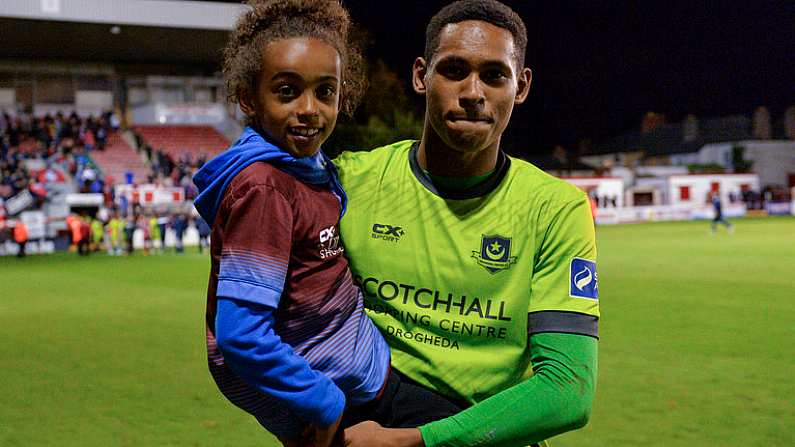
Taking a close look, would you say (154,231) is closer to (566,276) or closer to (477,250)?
(477,250)

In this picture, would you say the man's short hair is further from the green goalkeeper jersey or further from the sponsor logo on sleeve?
the sponsor logo on sleeve

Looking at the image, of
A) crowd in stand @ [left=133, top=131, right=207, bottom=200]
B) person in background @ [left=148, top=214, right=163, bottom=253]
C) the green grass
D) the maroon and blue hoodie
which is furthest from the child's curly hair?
crowd in stand @ [left=133, top=131, right=207, bottom=200]

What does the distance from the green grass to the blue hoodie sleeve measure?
4.06m

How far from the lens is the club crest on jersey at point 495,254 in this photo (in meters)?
2.21

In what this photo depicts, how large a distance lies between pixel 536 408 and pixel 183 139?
138 feet

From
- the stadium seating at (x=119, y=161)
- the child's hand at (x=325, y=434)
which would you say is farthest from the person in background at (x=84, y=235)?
the child's hand at (x=325, y=434)

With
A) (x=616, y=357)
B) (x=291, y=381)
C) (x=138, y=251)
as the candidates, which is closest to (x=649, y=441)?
(x=616, y=357)

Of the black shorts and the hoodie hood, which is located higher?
the hoodie hood

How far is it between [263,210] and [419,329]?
2.02 feet

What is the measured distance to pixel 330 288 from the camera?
6.81 feet

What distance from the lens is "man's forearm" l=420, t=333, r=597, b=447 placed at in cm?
200

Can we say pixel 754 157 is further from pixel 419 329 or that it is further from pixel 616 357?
pixel 419 329

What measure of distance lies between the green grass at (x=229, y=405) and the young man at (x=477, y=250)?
3.64 metres

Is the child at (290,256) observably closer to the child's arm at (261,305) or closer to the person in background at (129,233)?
the child's arm at (261,305)
